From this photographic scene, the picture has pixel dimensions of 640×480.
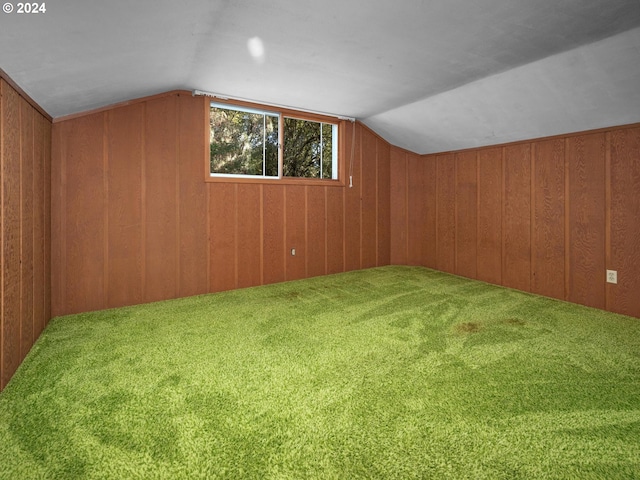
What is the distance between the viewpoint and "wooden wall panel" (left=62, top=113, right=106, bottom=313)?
9.30 ft

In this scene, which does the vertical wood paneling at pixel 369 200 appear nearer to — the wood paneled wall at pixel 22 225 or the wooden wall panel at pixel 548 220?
the wooden wall panel at pixel 548 220

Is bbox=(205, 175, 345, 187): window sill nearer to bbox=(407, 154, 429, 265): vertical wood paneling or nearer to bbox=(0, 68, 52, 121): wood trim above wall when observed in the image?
bbox=(407, 154, 429, 265): vertical wood paneling

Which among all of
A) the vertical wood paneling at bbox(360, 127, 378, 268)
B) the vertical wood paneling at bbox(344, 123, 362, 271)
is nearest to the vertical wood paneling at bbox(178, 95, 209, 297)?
the vertical wood paneling at bbox(344, 123, 362, 271)

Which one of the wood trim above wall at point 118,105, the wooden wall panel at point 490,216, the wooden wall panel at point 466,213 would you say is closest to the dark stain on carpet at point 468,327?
the wooden wall panel at point 490,216

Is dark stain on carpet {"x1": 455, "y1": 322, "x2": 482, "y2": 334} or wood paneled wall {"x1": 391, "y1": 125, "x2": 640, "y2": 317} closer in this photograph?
dark stain on carpet {"x1": 455, "y1": 322, "x2": 482, "y2": 334}

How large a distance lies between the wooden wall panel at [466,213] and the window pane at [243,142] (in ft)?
7.73

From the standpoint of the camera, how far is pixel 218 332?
2459mm

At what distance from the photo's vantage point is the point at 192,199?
3.39 m

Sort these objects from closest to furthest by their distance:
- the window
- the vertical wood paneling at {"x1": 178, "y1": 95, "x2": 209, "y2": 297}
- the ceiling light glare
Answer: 1. the ceiling light glare
2. the vertical wood paneling at {"x1": 178, "y1": 95, "x2": 209, "y2": 297}
3. the window

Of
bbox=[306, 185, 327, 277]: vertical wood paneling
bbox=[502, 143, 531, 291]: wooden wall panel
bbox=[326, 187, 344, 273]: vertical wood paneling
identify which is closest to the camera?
bbox=[502, 143, 531, 291]: wooden wall panel

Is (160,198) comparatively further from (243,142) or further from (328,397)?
(328,397)

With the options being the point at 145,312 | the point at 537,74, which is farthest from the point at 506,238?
the point at 145,312

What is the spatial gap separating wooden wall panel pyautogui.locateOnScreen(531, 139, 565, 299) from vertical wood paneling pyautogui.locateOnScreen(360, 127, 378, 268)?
194 centimetres

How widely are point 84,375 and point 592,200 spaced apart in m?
4.11
